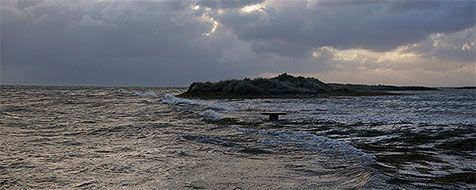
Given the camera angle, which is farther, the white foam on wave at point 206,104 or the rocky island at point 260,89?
the rocky island at point 260,89

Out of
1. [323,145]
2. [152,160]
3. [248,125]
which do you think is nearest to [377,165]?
[323,145]

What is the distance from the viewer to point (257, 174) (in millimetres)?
9938

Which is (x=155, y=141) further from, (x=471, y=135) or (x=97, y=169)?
(x=471, y=135)

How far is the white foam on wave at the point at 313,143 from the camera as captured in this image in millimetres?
12130

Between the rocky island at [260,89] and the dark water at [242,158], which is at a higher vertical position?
the rocky island at [260,89]

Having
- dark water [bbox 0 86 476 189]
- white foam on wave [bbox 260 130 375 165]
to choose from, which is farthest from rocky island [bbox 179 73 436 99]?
dark water [bbox 0 86 476 189]

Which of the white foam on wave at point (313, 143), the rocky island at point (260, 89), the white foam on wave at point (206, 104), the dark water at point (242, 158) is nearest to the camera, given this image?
the dark water at point (242, 158)

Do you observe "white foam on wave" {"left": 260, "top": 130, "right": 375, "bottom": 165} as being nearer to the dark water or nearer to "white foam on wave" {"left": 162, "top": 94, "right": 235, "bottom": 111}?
the dark water

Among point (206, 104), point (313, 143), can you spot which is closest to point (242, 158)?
point (313, 143)

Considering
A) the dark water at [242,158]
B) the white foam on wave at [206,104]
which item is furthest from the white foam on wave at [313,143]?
the white foam on wave at [206,104]

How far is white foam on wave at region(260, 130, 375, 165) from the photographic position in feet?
39.8

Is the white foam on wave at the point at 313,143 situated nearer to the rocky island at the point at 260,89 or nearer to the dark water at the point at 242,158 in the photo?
the dark water at the point at 242,158

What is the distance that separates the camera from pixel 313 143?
579 inches

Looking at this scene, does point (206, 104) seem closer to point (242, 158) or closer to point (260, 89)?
point (260, 89)
